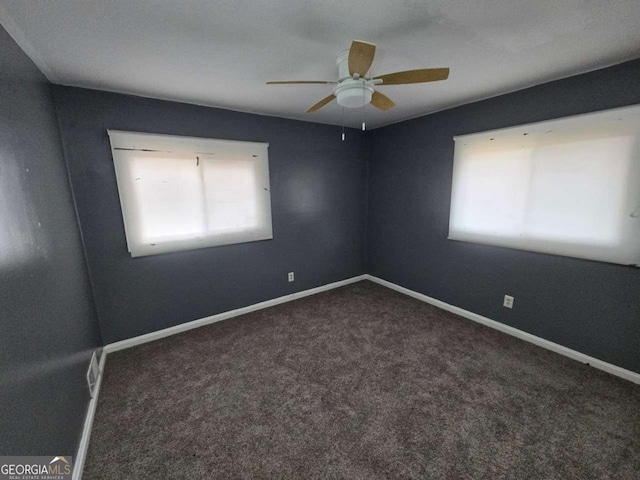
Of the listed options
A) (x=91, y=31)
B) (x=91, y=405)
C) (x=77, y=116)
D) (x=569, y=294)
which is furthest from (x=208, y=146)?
(x=569, y=294)

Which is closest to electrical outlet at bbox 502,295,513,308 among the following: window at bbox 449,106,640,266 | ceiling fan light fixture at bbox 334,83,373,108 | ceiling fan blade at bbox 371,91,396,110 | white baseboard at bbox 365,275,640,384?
white baseboard at bbox 365,275,640,384

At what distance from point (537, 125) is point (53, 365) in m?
3.67

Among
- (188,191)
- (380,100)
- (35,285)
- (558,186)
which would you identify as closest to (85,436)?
(35,285)

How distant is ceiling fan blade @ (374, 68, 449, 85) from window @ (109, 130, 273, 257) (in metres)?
1.80

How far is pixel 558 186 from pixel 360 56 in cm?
205

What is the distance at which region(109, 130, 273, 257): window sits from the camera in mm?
2309

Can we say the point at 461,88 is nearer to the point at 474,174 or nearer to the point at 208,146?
the point at 474,174

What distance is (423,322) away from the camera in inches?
111

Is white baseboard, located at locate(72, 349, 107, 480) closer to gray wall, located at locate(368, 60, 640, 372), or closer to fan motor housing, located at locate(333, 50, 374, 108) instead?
fan motor housing, located at locate(333, 50, 374, 108)

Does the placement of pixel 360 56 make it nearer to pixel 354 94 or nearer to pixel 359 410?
pixel 354 94

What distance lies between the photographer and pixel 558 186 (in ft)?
7.04

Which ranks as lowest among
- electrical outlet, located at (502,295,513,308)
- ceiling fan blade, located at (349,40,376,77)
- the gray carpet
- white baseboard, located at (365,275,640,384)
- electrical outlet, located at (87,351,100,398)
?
the gray carpet

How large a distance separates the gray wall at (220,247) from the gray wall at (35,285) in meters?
0.31

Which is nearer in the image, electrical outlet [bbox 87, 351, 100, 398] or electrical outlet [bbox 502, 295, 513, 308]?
electrical outlet [bbox 87, 351, 100, 398]
